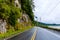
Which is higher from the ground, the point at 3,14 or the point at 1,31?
the point at 3,14

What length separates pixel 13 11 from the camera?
1895 inches

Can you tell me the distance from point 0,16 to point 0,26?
112 inches

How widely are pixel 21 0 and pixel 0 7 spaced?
5836 cm

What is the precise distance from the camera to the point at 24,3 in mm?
99375

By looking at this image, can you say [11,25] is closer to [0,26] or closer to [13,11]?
[13,11]

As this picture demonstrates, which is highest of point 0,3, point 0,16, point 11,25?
point 0,3

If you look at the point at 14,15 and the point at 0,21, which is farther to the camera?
the point at 14,15

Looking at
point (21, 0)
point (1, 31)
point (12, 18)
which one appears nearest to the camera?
point (1, 31)

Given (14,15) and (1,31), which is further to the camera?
(14,15)

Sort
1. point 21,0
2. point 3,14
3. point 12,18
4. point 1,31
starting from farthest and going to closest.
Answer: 1. point 21,0
2. point 12,18
3. point 3,14
4. point 1,31

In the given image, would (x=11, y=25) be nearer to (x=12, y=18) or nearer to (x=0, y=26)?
(x=12, y=18)

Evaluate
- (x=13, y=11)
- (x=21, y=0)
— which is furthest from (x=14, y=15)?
(x=21, y=0)

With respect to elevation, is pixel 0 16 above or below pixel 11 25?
above

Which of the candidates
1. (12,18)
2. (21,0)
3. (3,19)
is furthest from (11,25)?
(21,0)
